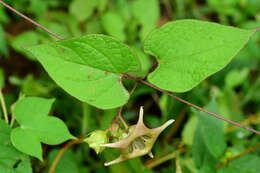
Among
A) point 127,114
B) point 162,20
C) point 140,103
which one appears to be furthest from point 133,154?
point 162,20

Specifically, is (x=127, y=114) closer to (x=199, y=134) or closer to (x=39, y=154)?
(x=199, y=134)

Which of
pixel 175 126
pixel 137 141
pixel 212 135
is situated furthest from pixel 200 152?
pixel 137 141

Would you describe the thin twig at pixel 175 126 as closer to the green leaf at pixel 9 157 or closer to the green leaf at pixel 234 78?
the green leaf at pixel 234 78

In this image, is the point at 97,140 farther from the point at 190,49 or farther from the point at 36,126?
the point at 190,49

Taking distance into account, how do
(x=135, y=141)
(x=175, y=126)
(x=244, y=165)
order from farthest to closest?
(x=175, y=126)
(x=244, y=165)
(x=135, y=141)

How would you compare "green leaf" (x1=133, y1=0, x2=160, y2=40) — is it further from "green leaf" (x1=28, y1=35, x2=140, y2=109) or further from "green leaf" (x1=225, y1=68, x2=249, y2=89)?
"green leaf" (x1=28, y1=35, x2=140, y2=109)

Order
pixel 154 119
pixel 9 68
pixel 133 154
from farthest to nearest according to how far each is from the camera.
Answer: pixel 9 68
pixel 154 119
pixel 133 154
